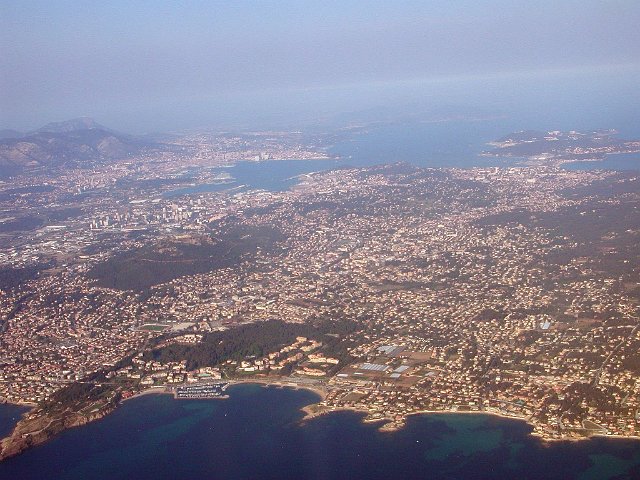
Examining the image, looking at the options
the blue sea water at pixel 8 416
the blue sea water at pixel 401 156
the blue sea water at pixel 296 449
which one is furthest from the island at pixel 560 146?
the blue sea water at pixel 8 416

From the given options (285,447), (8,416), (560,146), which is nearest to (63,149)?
(560,146)

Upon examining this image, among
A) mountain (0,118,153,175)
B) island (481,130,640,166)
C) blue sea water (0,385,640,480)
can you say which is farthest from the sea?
mountain (0,118,153,175)

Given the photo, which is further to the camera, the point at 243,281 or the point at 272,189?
the point at 272,189

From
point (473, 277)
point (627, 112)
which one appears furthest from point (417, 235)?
point (627, 112)

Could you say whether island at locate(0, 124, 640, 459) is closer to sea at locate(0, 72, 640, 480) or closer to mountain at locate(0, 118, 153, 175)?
sea at locate(0, 72, 640, 480)

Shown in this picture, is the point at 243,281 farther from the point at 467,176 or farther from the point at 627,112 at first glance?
the point at 627,112

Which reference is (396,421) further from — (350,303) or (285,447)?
(350,303)
